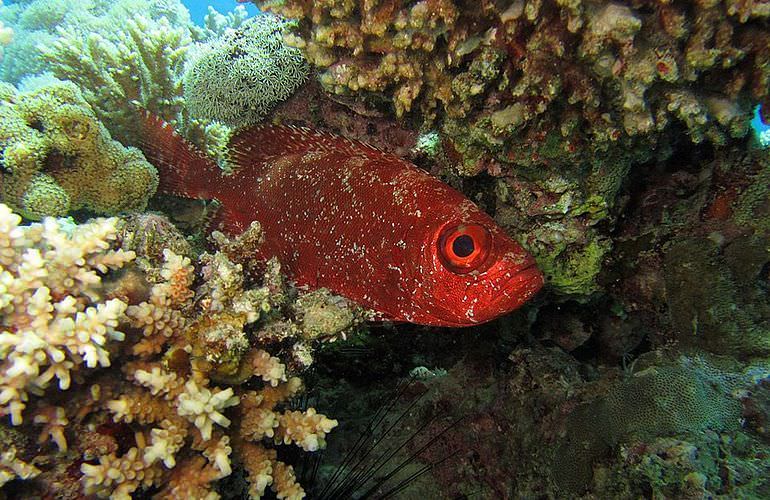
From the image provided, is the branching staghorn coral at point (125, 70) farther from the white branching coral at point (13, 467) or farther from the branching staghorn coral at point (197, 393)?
the white branching coral at point (13, 467)

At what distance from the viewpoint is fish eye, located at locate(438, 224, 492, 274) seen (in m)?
2.43

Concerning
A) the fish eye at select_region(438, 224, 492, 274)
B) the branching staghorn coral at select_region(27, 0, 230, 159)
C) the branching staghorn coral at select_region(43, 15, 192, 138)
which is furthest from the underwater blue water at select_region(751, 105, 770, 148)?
the branching staghorn coral at select_region(43, 15, 192, 138)

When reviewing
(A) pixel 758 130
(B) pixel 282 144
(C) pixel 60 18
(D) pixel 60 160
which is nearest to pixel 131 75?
(D) pixel 60 160

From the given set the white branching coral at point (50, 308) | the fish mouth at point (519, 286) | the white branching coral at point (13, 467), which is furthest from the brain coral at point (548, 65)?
the white branching coral at point (13, 467)

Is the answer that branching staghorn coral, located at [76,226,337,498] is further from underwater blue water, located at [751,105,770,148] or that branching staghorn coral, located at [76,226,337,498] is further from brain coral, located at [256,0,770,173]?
underwater blue water, located at [751,105,770,148]

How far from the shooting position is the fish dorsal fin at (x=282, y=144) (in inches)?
126

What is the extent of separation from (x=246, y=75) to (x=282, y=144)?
0.68m

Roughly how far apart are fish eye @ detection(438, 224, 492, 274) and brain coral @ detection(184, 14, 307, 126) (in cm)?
204

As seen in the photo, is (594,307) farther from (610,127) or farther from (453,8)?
(453,8)

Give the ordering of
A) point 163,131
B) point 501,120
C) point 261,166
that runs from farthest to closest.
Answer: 1. point 163,131
2. point 261,166
3. point 501,120

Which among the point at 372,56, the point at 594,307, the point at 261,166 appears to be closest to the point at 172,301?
the point at 261,166

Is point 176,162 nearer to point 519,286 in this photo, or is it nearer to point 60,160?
point 60,160

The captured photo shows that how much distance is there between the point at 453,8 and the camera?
2.45 m

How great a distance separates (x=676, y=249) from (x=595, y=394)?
1.31 meters
